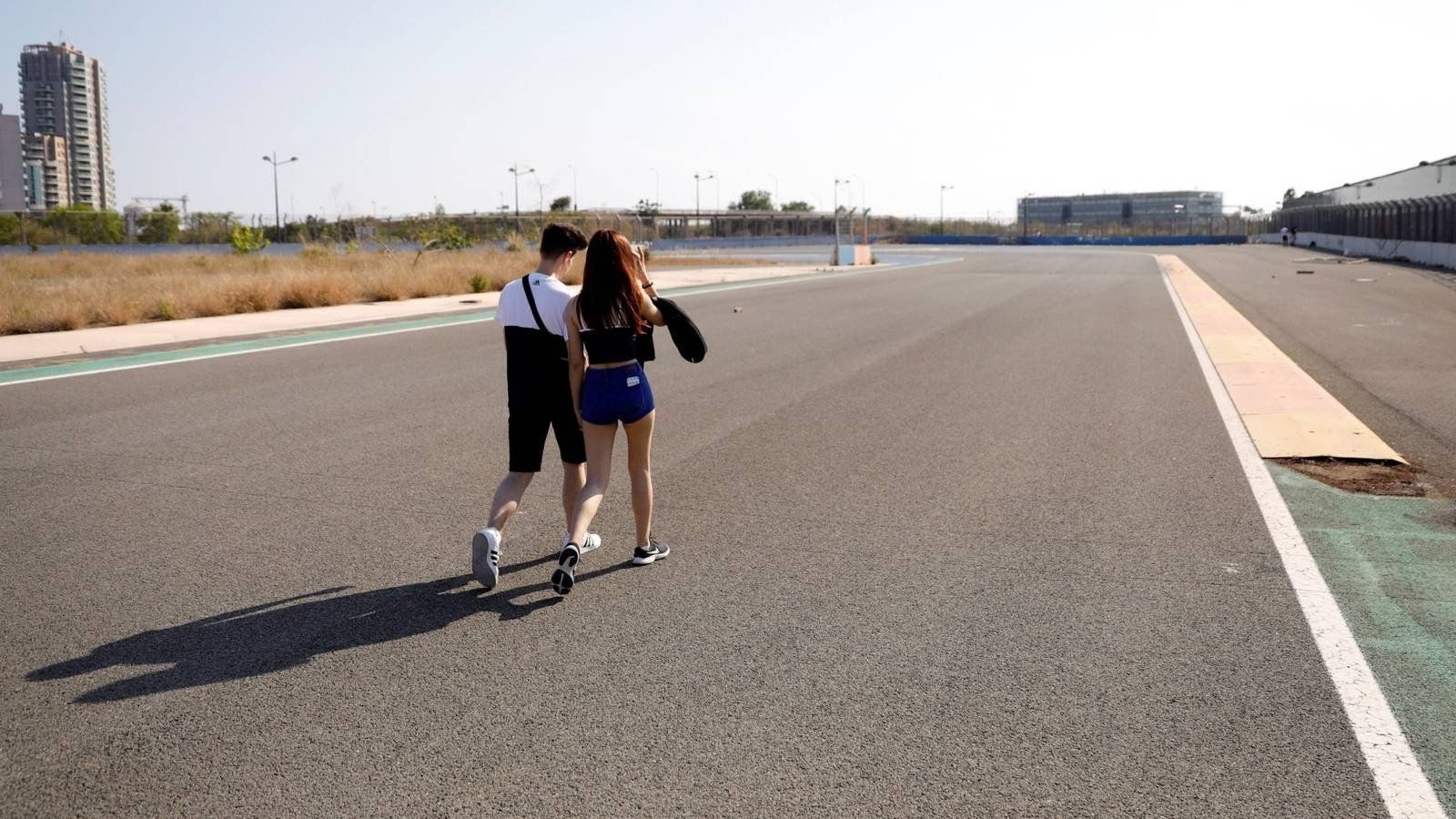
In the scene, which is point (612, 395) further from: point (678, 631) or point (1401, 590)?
point (1401, 590)

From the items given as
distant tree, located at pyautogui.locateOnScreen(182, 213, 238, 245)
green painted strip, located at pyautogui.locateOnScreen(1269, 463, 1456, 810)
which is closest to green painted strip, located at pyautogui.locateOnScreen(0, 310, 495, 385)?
green painted strip, located at pyautogui.locateOnScreen(1269, 463, 1456, 810)

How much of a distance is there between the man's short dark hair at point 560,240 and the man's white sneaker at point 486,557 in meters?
1.30

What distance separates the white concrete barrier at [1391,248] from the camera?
135 ft

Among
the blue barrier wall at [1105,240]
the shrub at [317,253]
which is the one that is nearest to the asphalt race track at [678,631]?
the shrub at [317,253]

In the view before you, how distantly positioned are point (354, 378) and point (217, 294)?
1103 centimetres

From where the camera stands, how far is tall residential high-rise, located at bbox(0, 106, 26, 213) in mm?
189625

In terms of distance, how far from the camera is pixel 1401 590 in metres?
5.61

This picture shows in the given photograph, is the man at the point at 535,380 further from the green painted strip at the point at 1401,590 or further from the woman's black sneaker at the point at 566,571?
the green painted strip at the point at 1401,590

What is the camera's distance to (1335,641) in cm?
488

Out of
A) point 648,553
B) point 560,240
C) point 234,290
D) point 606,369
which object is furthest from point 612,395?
point 234,290

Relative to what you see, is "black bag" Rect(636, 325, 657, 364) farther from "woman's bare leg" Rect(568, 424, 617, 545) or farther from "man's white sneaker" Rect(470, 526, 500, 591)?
"man's white sneaker" Rect(470, 526, 500, 591)

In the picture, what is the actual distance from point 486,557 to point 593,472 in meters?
0.65

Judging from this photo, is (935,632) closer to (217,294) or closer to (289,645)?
(289,645)

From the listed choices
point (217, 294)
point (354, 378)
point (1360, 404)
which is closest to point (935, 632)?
point (1360, 404)
